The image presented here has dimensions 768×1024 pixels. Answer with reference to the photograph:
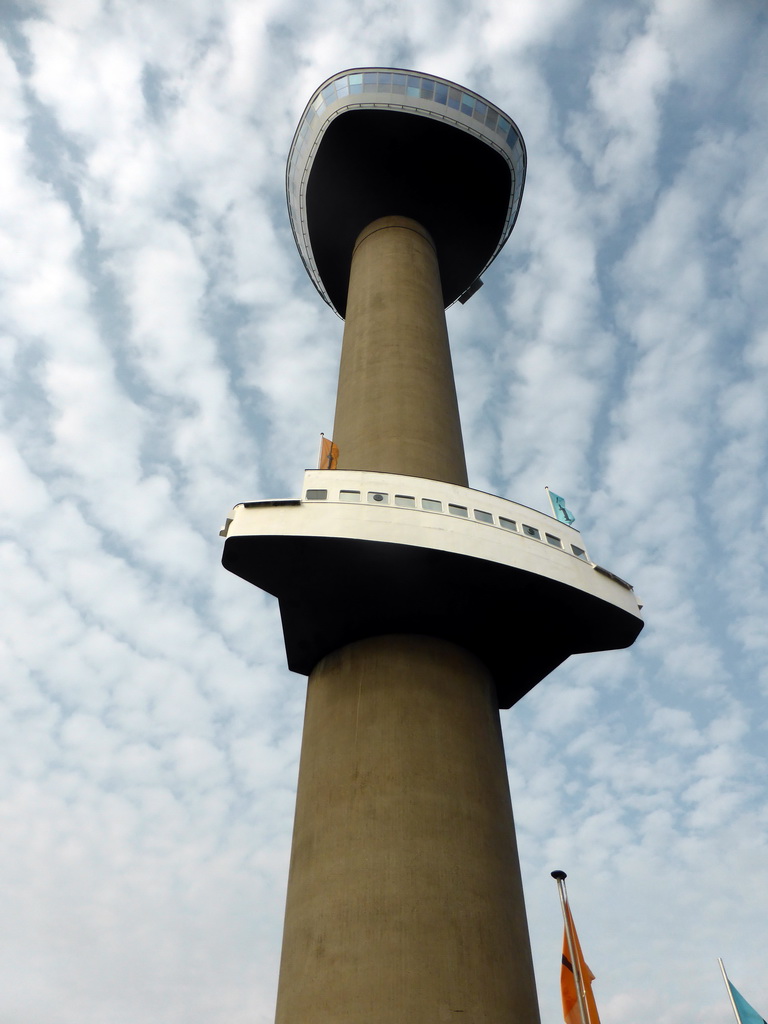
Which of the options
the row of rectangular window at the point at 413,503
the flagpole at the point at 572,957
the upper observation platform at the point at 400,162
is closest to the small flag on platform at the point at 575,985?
the flagpole at the point at 572,957

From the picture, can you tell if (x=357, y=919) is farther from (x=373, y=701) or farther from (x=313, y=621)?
(x=313, y=621)

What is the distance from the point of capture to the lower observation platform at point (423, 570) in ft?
56.3

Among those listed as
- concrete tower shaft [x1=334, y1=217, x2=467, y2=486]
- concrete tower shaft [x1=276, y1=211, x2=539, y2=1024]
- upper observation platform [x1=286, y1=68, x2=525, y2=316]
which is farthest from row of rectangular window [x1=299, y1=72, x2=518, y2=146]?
concrete tower shaft [x1=276, y1=211, x2=539, y2=1024]

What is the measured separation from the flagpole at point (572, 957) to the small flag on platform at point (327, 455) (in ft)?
39.7

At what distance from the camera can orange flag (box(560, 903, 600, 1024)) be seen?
579 inches

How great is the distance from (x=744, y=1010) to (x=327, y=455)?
52.8 feet

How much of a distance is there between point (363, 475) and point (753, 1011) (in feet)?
43.6

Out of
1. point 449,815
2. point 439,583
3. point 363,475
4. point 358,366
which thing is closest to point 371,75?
point 358,366

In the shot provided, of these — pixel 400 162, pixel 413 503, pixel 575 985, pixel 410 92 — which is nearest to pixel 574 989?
pixel 575 985

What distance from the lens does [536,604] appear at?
18344 millimetres

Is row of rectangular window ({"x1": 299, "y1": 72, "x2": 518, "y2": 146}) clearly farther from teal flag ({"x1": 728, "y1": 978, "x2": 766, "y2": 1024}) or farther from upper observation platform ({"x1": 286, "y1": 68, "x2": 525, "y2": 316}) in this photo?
teal flag ({"x1": 728, "y1": 978, "x2": 766, "y2": 1024})

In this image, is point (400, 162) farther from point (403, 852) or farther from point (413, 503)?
point (403, 852)

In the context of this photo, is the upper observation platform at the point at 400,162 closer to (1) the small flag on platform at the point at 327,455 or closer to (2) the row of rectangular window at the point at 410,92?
(2) the row of rectangular window at the point at 410,92

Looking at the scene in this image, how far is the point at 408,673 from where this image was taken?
17453 mm
